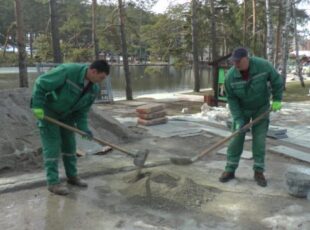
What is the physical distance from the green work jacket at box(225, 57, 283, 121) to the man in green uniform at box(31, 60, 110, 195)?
1555 millimetres

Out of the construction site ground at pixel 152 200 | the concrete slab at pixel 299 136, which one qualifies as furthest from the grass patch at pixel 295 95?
the construction site ground at pixel 152 200

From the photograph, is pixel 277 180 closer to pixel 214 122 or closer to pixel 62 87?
pixel 62 87

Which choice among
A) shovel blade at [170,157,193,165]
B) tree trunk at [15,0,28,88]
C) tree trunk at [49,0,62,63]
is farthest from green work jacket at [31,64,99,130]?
tree trunk at [49,0,62,63]

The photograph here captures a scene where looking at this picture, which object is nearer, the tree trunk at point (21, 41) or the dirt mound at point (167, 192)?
the dirt mound at point (167, 192)

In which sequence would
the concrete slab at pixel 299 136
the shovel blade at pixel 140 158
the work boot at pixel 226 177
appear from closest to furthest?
the shovel blade at pixel 140 158 < the work boot at pixel 226 177 < the concrete slab at pixel 299 136

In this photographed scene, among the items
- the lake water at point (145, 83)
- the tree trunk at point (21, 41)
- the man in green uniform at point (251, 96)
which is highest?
the tree trunk at point (21, 41)

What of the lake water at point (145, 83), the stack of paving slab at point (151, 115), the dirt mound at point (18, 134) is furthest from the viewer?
the lake water at point (145, 83)

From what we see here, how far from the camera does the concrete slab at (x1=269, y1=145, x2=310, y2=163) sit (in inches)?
264

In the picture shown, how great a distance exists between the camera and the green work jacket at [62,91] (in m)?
4.36

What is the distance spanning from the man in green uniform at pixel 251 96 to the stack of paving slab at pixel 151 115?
3.83 metres

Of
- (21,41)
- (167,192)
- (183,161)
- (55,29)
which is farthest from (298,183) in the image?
(55,29)

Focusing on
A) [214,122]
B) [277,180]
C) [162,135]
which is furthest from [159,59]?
[277,180]

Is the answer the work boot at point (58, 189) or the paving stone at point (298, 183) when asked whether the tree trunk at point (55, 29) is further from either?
the paving stone at point (298, 183)

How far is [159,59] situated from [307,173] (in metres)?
21.1
